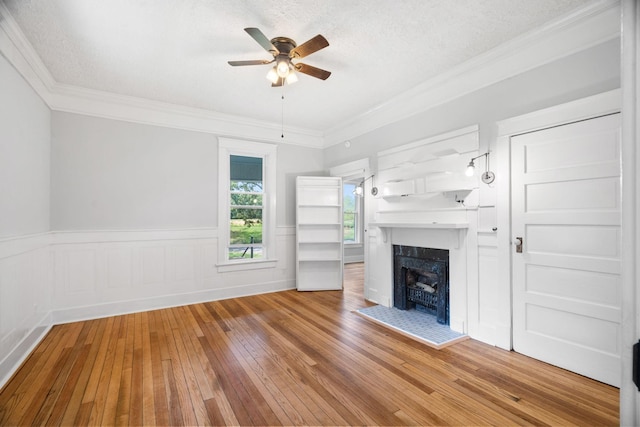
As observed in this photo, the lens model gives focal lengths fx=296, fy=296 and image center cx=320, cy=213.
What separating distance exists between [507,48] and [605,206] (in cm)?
165

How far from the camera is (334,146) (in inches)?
217

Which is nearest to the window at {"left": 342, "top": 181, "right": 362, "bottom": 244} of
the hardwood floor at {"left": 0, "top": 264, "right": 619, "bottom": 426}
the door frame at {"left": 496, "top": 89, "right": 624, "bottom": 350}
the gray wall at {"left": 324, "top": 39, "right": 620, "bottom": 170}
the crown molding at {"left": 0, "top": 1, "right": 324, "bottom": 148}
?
the crown molding at {"left": 0, "top": 1, "right": 324, "bottom": 148}

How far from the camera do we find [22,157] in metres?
2.86

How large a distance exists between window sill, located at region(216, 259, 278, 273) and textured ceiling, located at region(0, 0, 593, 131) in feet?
8.46

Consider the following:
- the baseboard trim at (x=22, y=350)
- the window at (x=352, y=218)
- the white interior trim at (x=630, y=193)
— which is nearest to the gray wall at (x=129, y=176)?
the baseboard trim at (x=22, y=350)

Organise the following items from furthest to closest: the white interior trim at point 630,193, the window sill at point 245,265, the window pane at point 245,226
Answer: the window pane at point 245,226 → the window sill at point 245,265 → the white interior trim at point 630,193

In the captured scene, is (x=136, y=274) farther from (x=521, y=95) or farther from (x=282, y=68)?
(x=521, y=95)

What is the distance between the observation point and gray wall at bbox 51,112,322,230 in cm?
375

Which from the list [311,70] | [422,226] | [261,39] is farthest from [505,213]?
[261,39]

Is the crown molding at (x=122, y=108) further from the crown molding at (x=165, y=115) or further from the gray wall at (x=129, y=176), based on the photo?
the gray wall at (x=129, y=176)

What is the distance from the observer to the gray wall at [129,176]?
12.3 ft

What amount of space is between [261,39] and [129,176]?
2.92m

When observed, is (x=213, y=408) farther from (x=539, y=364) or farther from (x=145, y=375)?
(x=539, y=364)

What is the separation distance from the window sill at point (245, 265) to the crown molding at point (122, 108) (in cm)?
211
